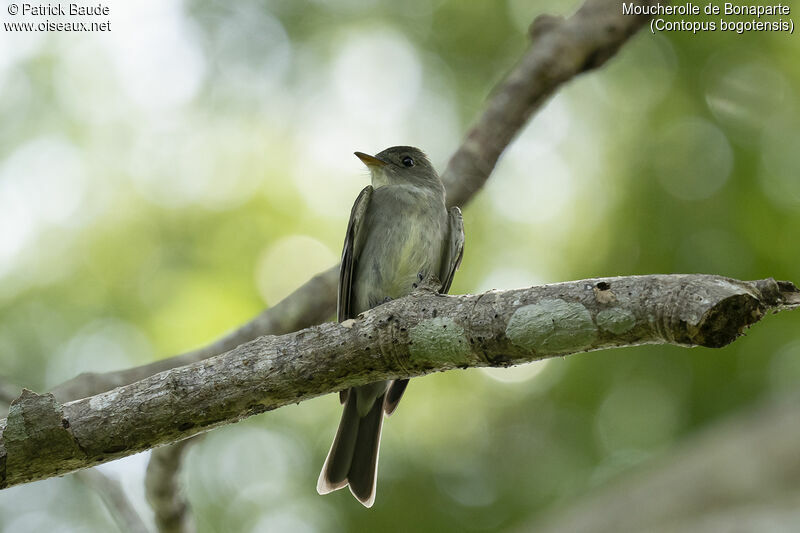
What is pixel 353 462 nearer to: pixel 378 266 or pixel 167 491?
pixel 167 491

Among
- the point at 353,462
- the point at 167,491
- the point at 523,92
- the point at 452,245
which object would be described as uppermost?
the point at 523,92

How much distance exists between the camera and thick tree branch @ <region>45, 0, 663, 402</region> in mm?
5059

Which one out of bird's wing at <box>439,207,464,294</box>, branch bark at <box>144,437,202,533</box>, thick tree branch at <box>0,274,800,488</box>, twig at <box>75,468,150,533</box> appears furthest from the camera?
bird's wing at <box>439,207,464,294</box>

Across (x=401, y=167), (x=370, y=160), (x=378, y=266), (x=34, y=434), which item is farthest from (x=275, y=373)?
(x=401, y=167)

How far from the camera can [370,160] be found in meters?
6.27

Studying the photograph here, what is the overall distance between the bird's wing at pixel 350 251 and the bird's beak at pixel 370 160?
0.72 ft

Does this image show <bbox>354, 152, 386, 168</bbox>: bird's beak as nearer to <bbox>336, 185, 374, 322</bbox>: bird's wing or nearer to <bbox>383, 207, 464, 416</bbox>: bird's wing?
<bbox>336, 185, 374, 322</bbox>: bird's wing

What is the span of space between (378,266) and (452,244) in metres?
0.62

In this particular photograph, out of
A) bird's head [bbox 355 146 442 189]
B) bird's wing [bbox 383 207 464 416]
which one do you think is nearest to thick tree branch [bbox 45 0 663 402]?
bird's wing [bbox 383 207 464 416]

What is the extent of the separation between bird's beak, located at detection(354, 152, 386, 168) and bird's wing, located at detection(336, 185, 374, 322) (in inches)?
8.7

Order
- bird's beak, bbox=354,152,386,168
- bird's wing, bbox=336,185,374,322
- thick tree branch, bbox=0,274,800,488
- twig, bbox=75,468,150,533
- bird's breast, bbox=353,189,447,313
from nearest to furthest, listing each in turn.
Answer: thick tree branch, bbox=0,274,800,488
twig, bbox=75,468,150,533
bird's wing, bbox=336,185,374,322
bird's breast, bbox=353,189,447,313
bird's beak, bbox=354,152,386,168

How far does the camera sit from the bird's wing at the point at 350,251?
540cm

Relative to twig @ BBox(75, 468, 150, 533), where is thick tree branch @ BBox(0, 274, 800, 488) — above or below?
above

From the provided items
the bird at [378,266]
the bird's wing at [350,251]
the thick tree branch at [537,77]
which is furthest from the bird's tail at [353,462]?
the thick tree branch at [537,77]
